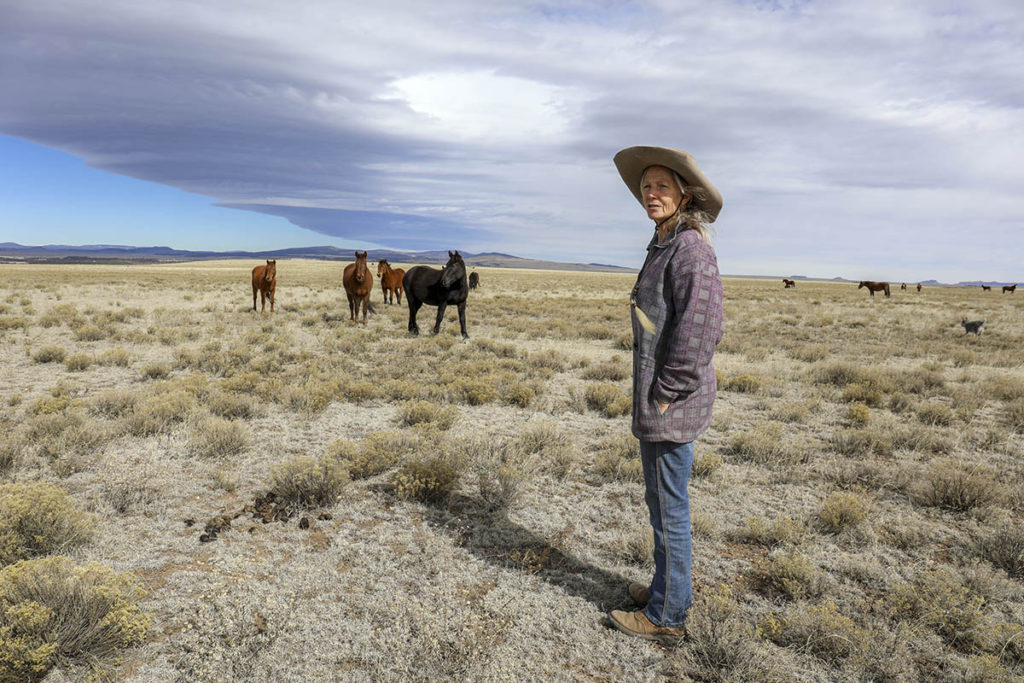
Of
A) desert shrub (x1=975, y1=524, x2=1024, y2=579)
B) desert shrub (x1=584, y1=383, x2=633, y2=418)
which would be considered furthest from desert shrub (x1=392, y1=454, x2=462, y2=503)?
desert shrub (x1=975, y1=524, x2=1024, y2=579)

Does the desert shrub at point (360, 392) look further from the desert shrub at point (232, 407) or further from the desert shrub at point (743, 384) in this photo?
the desert shrub at point (743, 384)

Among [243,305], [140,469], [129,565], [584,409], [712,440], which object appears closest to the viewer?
[129,565]

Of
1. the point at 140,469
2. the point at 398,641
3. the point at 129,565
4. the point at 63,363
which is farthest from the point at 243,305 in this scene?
the point at 398,641

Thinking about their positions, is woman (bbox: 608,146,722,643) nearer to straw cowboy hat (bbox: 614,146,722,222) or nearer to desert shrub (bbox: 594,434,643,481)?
straw cowboy hat (bbox: 614,146,722,222)

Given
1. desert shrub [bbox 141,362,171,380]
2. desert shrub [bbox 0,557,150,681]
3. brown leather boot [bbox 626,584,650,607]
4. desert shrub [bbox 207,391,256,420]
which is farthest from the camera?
desert shrub [bbox 141,362,171,380]

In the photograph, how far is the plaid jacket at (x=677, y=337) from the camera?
8.27 feet

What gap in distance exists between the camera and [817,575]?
3.57 m

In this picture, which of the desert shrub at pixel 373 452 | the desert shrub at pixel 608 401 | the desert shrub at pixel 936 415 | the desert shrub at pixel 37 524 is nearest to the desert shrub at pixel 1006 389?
the desert shrub at pixel 936 415

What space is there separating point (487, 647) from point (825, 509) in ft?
11.0

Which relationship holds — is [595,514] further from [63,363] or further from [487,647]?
[63,363]

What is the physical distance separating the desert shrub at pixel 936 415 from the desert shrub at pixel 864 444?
1.59 m

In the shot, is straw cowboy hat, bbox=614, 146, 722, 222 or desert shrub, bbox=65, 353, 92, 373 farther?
desert shrub, bbox=65, 353, 92, 373

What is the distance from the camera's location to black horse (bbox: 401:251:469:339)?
1269 cm

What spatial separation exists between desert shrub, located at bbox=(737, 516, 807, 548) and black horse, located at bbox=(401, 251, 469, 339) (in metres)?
9.61
